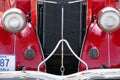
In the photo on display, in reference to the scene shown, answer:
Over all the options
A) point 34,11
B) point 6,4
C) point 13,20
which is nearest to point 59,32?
point 34,11

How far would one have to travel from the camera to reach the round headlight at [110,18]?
4895 mm

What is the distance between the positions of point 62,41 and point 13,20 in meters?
0.54

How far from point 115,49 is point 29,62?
868 mm

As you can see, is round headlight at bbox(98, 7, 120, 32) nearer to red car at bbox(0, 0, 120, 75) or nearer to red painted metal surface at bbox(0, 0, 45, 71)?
red car at bbox(0, 0, 120, 75)

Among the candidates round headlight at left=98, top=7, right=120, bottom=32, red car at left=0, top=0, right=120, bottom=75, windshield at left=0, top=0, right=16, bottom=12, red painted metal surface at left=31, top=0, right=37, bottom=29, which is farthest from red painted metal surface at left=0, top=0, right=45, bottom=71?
windshield at left=0, top=0, right=16, bottom=12

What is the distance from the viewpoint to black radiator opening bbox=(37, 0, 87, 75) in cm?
518

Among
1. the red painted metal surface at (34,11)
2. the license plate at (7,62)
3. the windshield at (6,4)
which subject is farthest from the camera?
the windshield at (6,4)

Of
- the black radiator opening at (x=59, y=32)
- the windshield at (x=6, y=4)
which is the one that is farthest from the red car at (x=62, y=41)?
the windshield at (x=6, y=4)

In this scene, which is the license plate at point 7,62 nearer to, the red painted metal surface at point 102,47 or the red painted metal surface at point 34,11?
the red painted metal surface at point 34,11

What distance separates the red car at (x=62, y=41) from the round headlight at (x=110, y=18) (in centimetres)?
4

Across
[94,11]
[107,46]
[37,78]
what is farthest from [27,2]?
[37,78]

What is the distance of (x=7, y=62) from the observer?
4.81 m

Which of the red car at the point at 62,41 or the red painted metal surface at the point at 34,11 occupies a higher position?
the red painted metal surface at the point at 34,11

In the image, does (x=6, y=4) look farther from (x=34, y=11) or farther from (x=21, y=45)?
(x=21, y=45)
